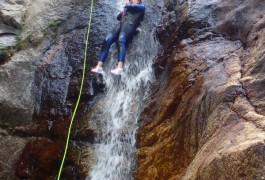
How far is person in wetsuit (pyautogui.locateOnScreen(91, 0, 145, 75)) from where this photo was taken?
6914 millimetres

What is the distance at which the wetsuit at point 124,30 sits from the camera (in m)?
7.11

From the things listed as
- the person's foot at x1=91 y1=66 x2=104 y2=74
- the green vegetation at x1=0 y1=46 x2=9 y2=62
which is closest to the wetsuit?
the person's foot at x1=91 y1=66 x2=104 y2=74

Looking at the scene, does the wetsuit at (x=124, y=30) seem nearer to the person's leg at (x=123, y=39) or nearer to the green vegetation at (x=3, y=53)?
the person's leg at (x=123, y=39)

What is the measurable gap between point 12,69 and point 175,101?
3987 mm

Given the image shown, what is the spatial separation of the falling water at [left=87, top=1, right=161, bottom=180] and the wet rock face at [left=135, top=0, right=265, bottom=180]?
0.31 metres

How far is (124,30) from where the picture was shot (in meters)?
7.47

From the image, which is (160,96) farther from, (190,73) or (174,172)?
(174,172)

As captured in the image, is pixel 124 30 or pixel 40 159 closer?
pixel 40 159

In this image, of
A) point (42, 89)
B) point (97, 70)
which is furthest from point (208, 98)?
point (42, 89)


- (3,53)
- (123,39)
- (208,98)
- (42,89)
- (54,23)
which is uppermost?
(54,23)

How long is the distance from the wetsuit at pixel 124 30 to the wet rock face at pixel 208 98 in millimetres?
914

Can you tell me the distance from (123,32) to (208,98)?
3827 millimetres

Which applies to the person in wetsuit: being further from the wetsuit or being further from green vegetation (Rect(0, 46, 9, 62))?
green vegetation (Rect(0, 46, 9, 62))

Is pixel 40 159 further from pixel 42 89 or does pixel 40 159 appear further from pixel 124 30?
pixel 124 30
